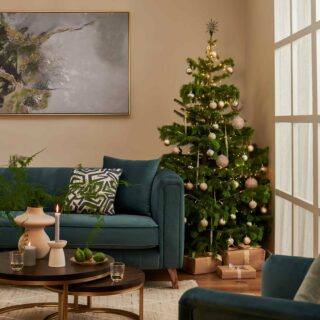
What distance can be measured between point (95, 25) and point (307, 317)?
4768 mm

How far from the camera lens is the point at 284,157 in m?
4.93

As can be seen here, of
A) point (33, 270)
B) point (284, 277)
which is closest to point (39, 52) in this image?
point (33, 270)

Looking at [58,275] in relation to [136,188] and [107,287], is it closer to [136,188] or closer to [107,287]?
[107,287]

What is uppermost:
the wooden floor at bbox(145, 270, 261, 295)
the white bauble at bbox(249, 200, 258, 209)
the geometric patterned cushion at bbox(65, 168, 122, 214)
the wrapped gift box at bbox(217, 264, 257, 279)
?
the geometric patterned cushion at bbox(65, 168, 122, 214)

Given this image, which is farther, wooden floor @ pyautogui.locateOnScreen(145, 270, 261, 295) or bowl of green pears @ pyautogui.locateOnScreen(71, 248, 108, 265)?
wooden floor @ pyautogui.locateOnScreen(145, 270, 261, 295)

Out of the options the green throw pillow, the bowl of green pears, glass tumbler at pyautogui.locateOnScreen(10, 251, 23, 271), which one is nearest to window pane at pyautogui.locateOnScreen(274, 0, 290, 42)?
the bowl of green pears

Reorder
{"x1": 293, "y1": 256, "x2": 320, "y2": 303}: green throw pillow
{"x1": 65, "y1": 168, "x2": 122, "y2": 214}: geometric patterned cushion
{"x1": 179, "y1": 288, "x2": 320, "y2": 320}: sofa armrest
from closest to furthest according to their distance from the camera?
{"x1": 179, "y1": 288, "x2": 320, "y2": 320}: sofa armrest, {"x1": 293, "y1": 256, "x2": 320, "y2": 303}: green throw pillow, {"x1": 65, "y1": 168, "x2": 122, "y2": 214}: geometric patterned cushion

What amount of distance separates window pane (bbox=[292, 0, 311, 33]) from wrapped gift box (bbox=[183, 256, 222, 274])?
1.83 metres

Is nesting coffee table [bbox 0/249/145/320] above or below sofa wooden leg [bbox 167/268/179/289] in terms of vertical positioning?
above

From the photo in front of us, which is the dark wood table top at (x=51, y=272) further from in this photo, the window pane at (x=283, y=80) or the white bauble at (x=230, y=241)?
the window pane at (x=283, y=80)

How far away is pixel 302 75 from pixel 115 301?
1961 millimetres

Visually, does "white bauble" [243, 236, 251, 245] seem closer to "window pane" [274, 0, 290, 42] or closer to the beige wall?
the beige wall

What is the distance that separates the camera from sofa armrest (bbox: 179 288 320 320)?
1818 millimetres

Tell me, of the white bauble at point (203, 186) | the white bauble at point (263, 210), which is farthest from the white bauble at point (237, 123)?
the white bauble at point (263, 210)
